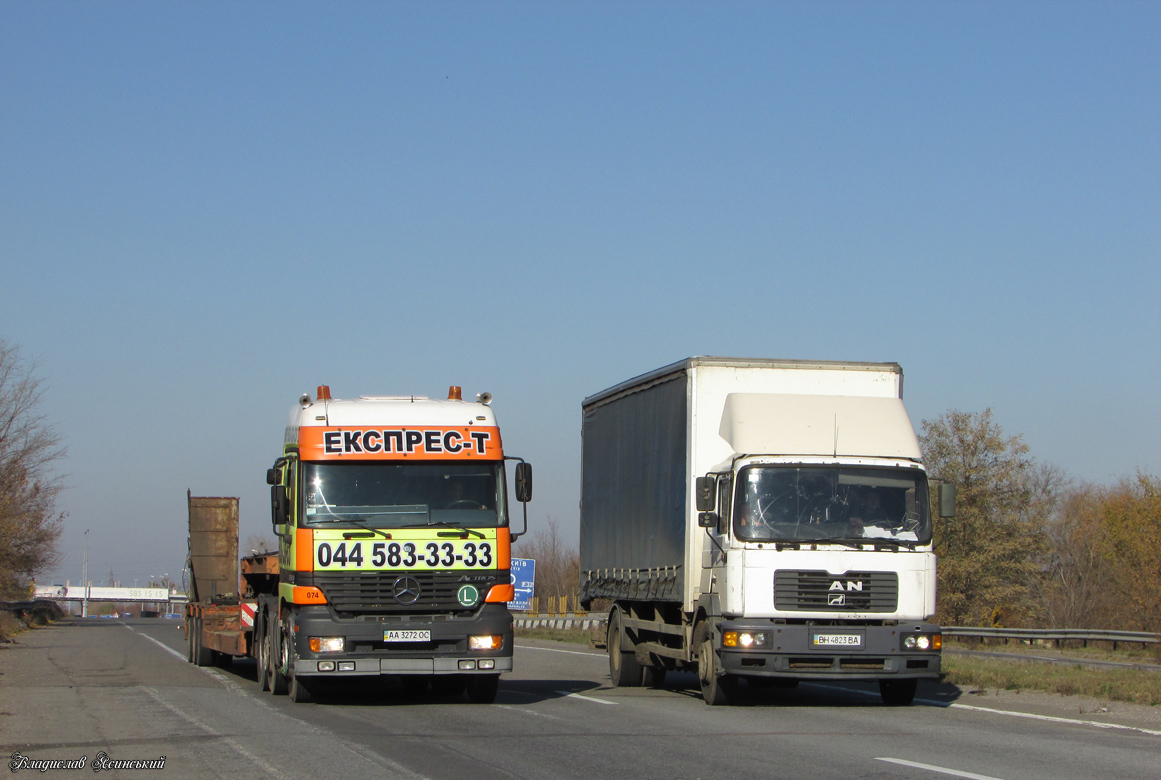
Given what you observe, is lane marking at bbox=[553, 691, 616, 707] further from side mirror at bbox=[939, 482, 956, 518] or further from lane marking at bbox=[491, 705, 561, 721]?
side mirror at bbox=[939, 482, 956, 518]

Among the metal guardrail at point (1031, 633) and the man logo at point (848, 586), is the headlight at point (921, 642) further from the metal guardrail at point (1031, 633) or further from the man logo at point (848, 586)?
the metal guardrail at point (1031, 633)

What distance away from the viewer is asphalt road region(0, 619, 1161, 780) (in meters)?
9.56

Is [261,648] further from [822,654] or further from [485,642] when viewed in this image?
[822,654]

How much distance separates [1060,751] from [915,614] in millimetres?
3647

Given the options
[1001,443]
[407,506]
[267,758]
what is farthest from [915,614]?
[1001,443]

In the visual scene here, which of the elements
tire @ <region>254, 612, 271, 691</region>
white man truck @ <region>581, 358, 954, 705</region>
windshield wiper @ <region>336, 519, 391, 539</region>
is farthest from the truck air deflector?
tire @ <region>254, 612, 271, 691</region>

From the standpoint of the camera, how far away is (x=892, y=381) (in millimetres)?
15523

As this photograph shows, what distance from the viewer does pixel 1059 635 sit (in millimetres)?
35594

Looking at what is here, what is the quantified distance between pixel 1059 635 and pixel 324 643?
A: 27189 millimetres

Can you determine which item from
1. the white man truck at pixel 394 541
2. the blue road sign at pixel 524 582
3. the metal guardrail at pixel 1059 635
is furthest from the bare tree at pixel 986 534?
the white man truck at pixel 394 541

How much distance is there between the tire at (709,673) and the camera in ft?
48.2

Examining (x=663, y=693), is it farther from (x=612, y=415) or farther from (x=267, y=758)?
(x=267, y=758)

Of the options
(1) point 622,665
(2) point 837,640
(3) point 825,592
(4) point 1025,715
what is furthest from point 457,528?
(4) point 1025,715

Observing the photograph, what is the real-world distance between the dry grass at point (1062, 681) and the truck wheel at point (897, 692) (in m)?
2.60
